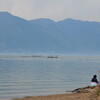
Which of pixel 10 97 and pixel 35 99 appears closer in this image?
pixel 35 99

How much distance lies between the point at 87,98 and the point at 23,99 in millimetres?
7632

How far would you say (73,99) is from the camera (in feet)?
77.6

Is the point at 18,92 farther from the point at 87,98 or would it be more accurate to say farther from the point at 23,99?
the point at 87,98

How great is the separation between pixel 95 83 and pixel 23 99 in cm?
858

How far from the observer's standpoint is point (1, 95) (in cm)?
3250

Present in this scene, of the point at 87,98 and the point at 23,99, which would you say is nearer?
the point at 87,98


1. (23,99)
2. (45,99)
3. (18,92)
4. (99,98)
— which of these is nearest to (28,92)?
(18,92)

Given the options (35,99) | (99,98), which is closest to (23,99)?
(35,99)

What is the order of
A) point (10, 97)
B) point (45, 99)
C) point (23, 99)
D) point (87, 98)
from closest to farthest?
point (87, 98) < point (45, 99) < point (23, 99) < point (10, 97)

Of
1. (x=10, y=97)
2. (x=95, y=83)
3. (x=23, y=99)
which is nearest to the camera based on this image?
(x=23, y=99)

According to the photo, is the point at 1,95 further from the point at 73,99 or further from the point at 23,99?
the point at 73,99

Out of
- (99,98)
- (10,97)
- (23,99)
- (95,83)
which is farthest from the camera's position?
(95,83)

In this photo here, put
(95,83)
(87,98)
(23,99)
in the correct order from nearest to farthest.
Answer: (87,98)
(23,99)
(95,83)

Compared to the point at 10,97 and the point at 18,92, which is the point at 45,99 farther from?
the point at 18,92
